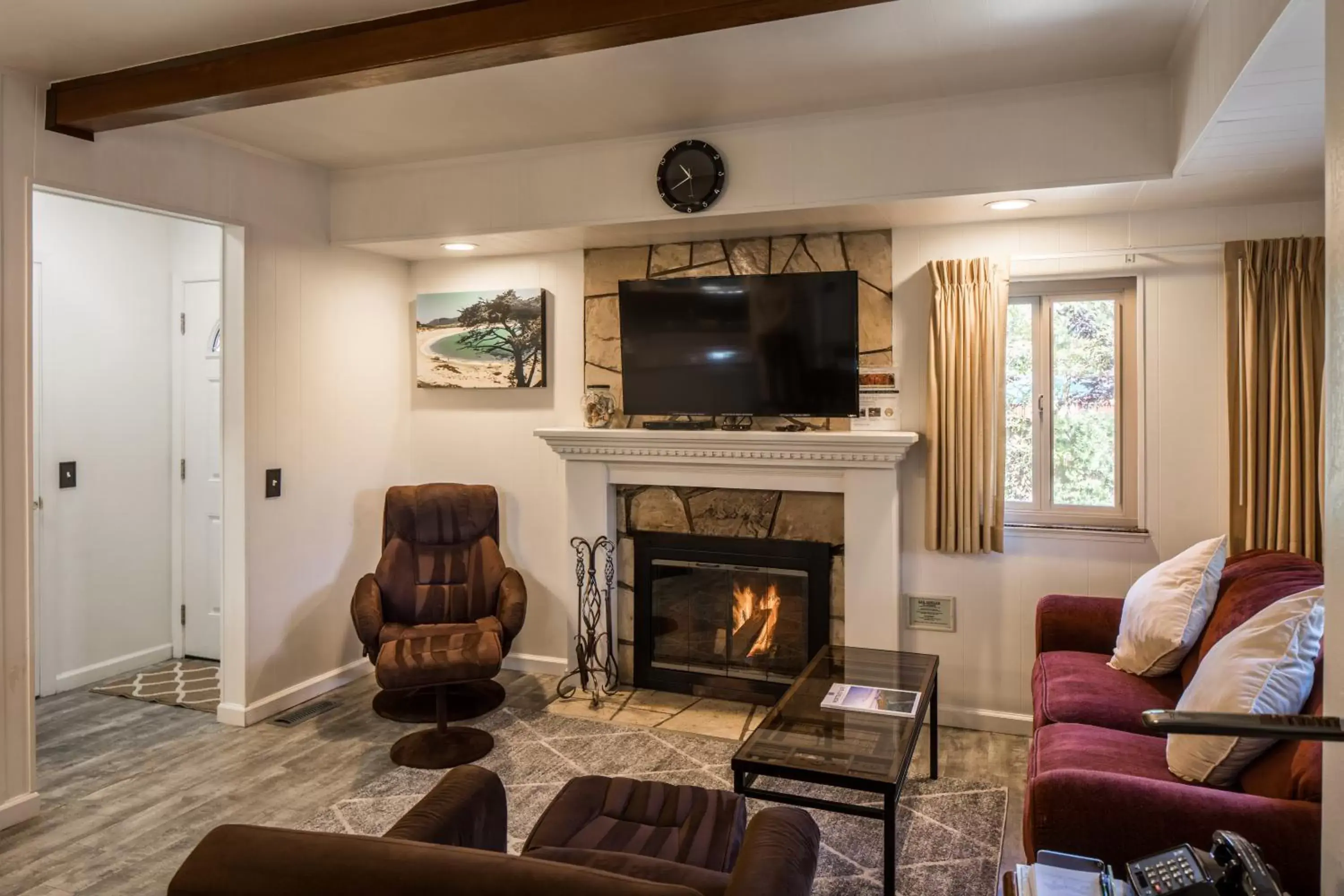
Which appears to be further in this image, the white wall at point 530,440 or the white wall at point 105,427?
the white wall at point 530,440

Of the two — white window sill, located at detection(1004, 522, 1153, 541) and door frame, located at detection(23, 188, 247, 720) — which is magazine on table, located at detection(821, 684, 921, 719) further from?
door frame, located at detection(23, 188, 247, 720)

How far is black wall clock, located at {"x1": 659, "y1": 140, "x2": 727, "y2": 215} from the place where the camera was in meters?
3.40

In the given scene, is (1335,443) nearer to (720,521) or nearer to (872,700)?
(872,700)

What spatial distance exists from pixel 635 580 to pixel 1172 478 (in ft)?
7.68

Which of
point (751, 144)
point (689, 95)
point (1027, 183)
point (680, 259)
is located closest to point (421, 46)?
point (689, 95)

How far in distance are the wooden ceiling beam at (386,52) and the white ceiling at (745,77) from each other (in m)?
0.19

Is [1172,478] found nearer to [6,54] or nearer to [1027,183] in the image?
[1027,183]

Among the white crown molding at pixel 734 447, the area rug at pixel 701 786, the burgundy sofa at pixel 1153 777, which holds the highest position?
the white crown molding at pixel 734 447

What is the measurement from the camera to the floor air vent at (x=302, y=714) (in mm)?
3736

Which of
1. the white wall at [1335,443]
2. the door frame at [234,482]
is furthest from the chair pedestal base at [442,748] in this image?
the white wall at [1335,443]

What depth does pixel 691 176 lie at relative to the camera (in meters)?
3.43

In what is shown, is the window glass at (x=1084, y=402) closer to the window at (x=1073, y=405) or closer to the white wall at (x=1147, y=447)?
the window at (x=1073, y=405)

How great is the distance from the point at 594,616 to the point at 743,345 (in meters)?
1.48

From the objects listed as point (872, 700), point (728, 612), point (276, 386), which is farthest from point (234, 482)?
point (872, 700)
